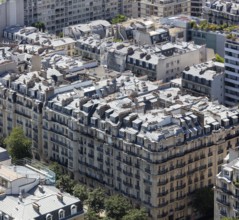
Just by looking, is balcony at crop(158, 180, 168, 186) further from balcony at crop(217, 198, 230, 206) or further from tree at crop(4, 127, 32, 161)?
tree at crop(4, 127, 32, 161)

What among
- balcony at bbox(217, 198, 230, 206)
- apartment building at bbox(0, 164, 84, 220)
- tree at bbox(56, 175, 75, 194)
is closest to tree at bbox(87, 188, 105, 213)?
tree at bbox(56, 175, 75, 194)

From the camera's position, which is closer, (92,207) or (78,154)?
(92,207)

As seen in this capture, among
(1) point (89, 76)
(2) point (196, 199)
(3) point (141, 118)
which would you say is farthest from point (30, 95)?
(2) point (196, 199)

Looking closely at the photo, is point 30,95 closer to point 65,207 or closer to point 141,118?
point 141,118

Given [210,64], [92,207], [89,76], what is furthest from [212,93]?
[92,207]

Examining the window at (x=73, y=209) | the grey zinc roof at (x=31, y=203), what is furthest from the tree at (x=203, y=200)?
the window at (x=73, y=209)

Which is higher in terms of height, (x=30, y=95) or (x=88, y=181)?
(x=30, y=95)

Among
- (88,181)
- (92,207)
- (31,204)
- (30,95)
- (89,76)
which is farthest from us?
(89,76)

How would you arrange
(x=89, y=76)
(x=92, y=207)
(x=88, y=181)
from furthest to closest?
(x=89, y=76), (x=88, y=181), (x=92, y=207)
